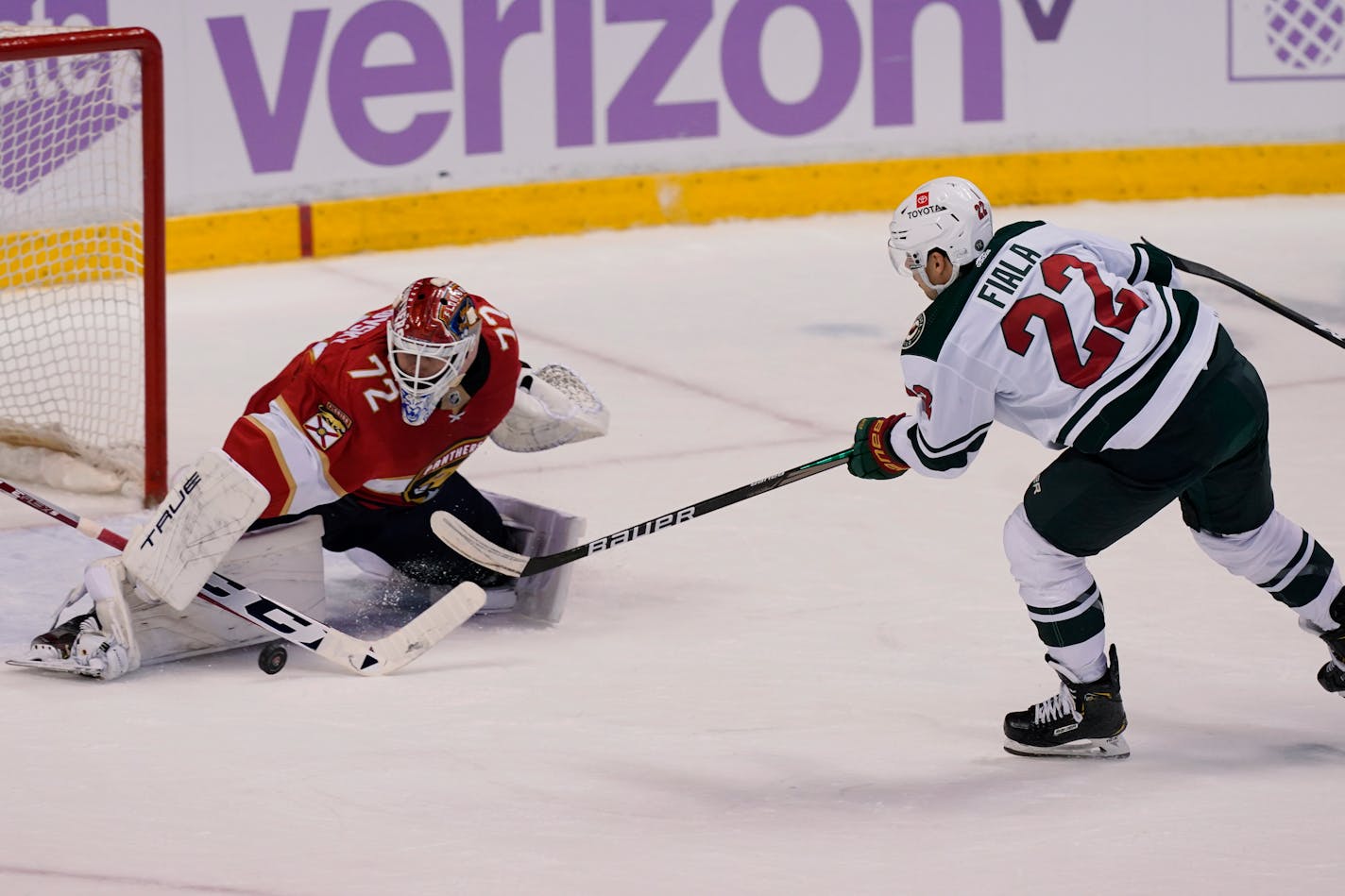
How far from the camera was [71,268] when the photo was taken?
18.3ft

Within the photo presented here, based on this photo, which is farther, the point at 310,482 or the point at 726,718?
the point at 310,482

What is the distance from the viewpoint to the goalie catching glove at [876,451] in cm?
345

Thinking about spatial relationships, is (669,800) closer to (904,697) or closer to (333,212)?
(904,697)

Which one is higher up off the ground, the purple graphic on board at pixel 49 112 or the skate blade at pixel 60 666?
the purple graphic on board at pixel 49 112

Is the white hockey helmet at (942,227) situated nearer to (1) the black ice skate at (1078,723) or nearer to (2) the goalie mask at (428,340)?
(1) the black ice skate at (1078,723)

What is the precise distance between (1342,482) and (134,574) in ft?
8.99

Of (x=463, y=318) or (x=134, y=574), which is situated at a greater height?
(x=463, y=318)

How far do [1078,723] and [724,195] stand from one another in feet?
14.8

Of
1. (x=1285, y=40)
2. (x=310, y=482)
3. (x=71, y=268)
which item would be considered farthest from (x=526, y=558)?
(x=1285, y=40)

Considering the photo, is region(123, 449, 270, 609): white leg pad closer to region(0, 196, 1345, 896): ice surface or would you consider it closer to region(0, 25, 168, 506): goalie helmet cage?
region(0, 196, 1345, 896): ice surface

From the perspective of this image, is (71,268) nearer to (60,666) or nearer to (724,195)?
(60,666)

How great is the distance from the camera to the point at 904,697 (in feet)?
12.3

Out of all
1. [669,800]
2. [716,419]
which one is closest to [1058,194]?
[716,419]

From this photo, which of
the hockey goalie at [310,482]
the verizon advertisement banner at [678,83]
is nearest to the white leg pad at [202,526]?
the hockey goalie at [310,482]
